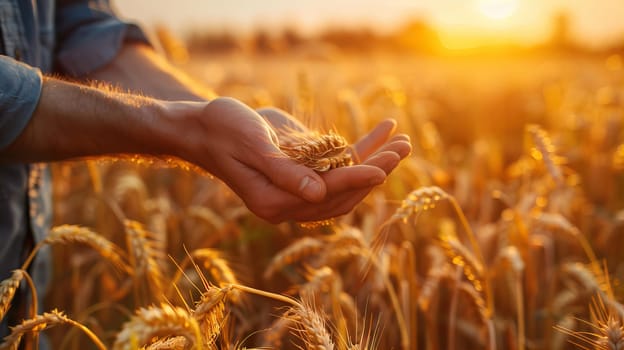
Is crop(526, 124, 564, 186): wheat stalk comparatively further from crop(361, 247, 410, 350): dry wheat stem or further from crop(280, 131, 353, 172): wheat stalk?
crop(280, 131, 353, 172): wheat stalk

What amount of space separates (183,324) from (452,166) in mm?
3217

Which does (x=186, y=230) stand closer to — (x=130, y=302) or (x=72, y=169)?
(x=130, y=302)

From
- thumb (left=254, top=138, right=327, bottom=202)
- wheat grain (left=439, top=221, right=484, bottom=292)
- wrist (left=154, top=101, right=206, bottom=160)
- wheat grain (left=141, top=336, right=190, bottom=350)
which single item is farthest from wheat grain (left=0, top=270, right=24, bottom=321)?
wheat grain (left=439, top=221, right=484, bottom=292)

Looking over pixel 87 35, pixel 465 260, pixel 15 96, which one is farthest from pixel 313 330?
pixel 87 35

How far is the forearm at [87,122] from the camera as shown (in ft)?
4.55

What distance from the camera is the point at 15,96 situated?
132 cm

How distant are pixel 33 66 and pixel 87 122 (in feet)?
1.92

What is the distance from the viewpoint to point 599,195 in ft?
11.5

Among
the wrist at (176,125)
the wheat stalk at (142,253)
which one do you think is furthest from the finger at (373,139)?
the wheat stalk at (142,253)

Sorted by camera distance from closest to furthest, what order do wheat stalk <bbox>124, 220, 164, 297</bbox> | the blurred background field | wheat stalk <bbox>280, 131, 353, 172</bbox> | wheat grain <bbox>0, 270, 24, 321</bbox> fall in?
wheat grain <bbox>0, 270, 24, 321</bbox>
wheat stalk <bbox>280, 131, 353, 172</bbox>
wheat stalk <bbox>124, 220, 164, 297</bbox>
the blurred background field

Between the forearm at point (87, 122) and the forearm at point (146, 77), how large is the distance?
477 millimetres

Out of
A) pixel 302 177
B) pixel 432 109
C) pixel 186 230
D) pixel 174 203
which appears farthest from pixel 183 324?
pixel 432 109

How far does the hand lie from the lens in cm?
127

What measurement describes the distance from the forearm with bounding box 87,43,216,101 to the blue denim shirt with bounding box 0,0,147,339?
0.04m
